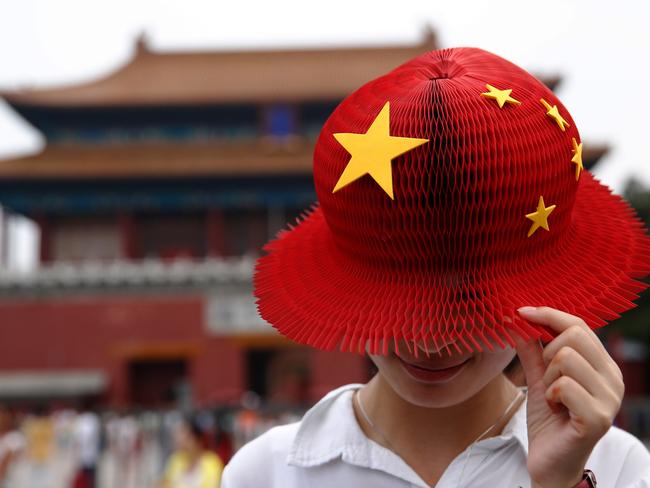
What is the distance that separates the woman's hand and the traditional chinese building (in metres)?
13.2

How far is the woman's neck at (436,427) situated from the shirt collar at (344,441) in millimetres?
25

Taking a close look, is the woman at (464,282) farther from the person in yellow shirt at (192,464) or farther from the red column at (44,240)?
the red column at (44,240)

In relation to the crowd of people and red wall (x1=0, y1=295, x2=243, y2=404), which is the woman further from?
red wall (x1=0, y1=295, x2=243, y2=404)

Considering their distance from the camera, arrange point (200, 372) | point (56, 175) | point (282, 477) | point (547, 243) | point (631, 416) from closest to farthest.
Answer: point (547, 243), point (282, 477), point (631, 416), point (200, 372), point (56, 175)

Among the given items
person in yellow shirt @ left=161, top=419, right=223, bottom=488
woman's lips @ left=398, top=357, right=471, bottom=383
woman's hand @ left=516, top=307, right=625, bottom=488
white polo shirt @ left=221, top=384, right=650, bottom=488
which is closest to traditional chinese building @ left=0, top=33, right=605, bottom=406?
person in yellow shirt @ left=161, top=419, right=223, bottom=488

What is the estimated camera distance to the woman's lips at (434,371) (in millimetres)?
967

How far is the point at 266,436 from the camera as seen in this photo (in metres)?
1.17

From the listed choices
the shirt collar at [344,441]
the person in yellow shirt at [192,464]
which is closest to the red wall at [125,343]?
the person in yellow shirt at [192,464]

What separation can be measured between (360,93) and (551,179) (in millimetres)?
271

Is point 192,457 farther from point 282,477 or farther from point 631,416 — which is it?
point 631,416

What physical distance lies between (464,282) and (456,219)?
8cm

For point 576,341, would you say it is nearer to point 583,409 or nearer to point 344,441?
point 583,409

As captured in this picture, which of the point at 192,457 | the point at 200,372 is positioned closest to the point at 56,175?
the point at 200,372

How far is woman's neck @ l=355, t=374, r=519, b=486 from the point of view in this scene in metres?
1.07
